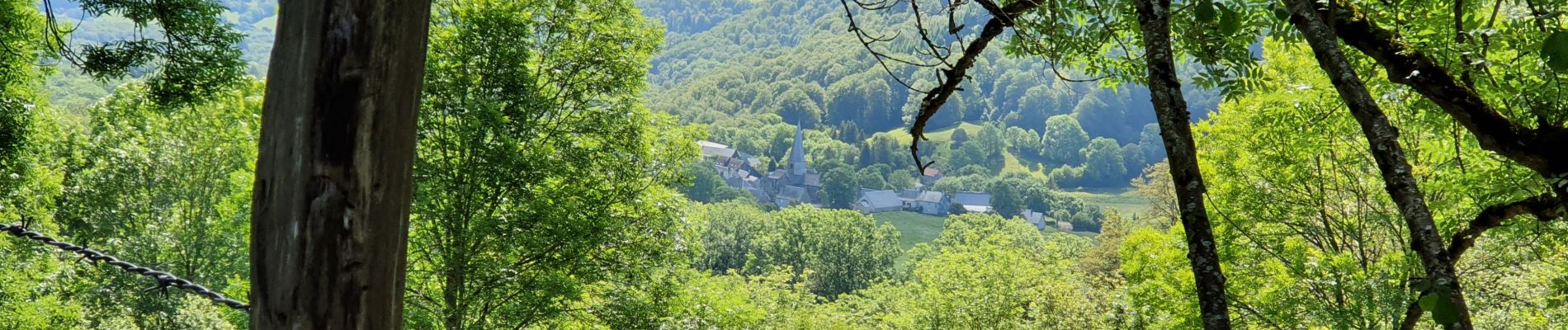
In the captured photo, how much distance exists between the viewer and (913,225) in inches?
3969

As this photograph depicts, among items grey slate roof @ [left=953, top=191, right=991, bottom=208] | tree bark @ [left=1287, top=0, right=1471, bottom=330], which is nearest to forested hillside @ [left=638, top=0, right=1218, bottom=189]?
grey slate roof @ [left=953, top=191, right=991, bottom=208]

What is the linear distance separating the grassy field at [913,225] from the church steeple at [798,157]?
1715 cm

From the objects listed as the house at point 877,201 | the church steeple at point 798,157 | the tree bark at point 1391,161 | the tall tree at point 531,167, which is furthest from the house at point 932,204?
the tree bark at point 1391,161

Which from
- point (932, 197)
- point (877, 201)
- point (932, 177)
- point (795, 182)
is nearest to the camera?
point (877, 201)

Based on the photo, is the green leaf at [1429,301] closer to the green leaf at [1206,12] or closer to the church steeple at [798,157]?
the green leaf at [1206,12]

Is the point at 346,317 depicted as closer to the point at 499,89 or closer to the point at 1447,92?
the point at 1447,92

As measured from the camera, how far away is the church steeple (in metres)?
120

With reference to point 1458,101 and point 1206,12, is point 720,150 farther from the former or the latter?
point 1206,12

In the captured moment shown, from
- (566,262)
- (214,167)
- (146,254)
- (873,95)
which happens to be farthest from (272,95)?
(873,95)

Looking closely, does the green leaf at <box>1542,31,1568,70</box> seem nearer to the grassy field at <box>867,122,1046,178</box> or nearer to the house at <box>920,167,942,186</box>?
the house at <box>920,167,942,186</box>

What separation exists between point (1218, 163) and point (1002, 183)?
99149 mm

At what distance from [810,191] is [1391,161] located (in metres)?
116

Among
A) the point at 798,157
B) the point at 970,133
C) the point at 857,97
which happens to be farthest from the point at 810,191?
the point at 857,97

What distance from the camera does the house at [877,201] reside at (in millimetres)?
109125
